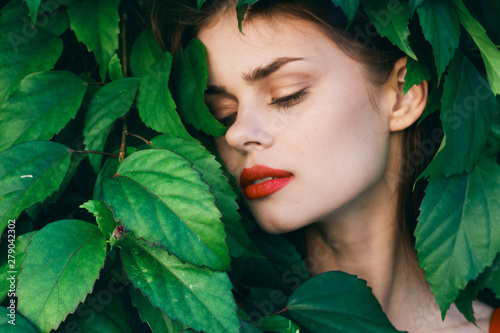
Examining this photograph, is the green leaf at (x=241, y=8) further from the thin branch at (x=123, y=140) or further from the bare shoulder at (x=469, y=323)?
the bare shoulder at (x=469, y=323)

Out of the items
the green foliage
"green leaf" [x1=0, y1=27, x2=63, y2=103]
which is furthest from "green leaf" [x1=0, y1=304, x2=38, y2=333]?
"green leaf" [x1=0, y1=27, x2=63, y2=103]

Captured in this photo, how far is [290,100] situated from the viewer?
0.92m

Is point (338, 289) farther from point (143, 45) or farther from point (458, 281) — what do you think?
point (143, 45)

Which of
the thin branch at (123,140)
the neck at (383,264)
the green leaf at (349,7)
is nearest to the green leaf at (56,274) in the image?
the thin branch at (123,140)

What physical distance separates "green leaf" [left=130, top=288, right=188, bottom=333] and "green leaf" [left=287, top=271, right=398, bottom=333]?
0.24 m

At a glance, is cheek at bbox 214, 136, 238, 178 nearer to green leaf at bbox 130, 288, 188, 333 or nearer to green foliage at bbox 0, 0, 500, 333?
green foliage at bbox 0, 0, 500, 333

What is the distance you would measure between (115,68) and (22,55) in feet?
0.54

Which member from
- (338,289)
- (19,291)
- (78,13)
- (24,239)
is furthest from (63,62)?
(338,289)

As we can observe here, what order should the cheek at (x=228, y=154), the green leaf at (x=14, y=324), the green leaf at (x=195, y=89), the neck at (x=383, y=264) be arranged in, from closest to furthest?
the green leaf at (x=14, y=324) < the green leaf at (x=195, y=89) < the cheek at (x=228, y=154) < the neck at (x=383, y=264)

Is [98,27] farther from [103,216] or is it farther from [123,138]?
[103,216]

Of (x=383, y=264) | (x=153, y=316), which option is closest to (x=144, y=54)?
(x=153, y=316)

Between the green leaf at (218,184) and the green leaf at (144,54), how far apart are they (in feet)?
0.71

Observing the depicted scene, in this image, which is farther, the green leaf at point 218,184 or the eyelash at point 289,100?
the eyelash at point 289,100

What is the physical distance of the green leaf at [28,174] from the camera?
68 centimetres
